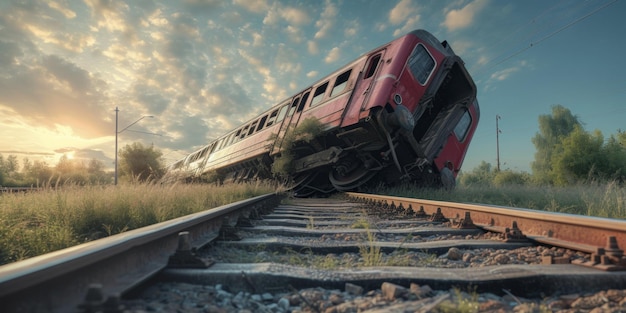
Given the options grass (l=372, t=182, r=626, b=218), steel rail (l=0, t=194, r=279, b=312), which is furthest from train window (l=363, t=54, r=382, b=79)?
steel rail (l=0, t=194, r=279, b=312)

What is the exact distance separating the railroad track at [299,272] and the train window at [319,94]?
693cm

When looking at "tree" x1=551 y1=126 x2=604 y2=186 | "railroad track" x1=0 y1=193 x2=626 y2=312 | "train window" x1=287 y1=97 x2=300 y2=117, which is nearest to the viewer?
"railroad track" x1=0 y1=193 x2=626 y2=312

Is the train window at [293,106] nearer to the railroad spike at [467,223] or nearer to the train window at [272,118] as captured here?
the train window at [272,118]

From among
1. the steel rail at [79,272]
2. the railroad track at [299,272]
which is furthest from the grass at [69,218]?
the steel rail at [79,272]

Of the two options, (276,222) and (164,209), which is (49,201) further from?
(276,222)

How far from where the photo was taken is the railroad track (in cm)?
128

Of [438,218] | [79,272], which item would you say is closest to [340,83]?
[438,218]

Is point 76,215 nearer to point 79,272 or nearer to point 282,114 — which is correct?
point 79,272

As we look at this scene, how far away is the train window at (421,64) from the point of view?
7.73 m

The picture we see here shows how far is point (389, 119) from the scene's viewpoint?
7.13 m

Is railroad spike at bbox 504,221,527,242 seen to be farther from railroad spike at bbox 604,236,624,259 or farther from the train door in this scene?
the train door

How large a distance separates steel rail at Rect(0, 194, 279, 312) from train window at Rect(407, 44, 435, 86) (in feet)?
22.1

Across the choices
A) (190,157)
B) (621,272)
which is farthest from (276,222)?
(190,157)

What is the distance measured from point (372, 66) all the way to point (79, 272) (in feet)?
24.9
